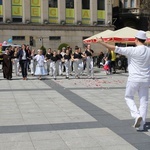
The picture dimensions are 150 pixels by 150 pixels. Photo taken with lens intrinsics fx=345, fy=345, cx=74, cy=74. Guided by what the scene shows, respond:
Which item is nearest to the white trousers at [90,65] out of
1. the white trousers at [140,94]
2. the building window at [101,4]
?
the white trousers at [140,94]

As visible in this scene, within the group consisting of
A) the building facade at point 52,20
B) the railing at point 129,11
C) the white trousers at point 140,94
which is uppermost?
the railing at point 129,11

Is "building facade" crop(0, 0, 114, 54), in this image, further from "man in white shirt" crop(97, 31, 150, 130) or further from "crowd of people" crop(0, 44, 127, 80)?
"man in white shirt" crop(97, 31, 150, 130)

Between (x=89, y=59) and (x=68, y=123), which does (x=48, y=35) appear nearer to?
(x=89, y=59)

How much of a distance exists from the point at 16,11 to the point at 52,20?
4.86 metres

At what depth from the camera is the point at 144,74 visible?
268 inches

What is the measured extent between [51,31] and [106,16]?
333 inches

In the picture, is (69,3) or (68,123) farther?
(69,3)

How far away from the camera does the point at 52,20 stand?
45594mm

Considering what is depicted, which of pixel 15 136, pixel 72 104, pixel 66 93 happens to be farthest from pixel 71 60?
pixel 15 136

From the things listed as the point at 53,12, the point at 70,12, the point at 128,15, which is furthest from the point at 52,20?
the point at 128,15

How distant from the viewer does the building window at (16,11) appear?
43.6m

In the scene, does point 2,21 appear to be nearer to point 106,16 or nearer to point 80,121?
point 106,16

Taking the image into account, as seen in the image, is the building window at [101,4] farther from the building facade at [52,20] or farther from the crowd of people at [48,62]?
the crowd of people at [48,62]

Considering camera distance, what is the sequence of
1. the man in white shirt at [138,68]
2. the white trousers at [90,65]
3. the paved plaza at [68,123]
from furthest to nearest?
1. the white trousers at [90,65]
2. the man in white shirt at [138,68]
3. the paved plaza at [68,123]
